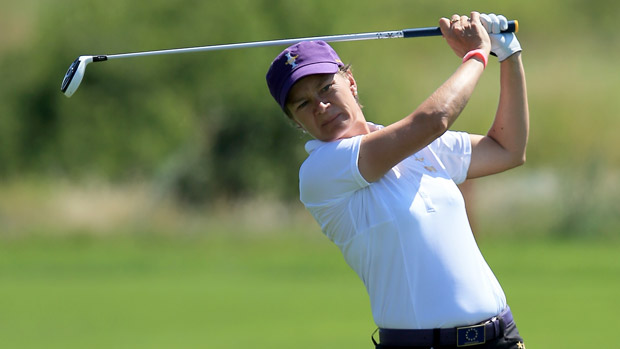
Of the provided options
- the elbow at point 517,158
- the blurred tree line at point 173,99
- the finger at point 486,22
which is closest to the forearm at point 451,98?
the finger at point 486,22

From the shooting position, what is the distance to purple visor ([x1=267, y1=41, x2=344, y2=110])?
140 inches

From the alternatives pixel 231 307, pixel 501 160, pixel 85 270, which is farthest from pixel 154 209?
pixel 501 160

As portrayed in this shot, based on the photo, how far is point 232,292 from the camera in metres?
14.5

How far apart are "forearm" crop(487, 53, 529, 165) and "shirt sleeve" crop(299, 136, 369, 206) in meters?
0.68

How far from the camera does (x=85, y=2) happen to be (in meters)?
27.6

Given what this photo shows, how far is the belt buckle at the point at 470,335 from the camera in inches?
132

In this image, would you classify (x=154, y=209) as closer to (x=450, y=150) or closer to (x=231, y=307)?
(x=231, y=307)

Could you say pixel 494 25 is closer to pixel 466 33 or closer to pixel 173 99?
pixel 466 33

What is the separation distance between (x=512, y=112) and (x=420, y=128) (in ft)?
2.27

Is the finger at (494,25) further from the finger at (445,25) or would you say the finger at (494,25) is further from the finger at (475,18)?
the finger at (445,25)

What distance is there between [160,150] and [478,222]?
9650 mm

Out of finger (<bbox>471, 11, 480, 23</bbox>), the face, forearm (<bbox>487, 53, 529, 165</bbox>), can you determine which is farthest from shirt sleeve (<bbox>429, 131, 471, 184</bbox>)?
finger (<bbox>471, 11, 480, 23</bbox>)

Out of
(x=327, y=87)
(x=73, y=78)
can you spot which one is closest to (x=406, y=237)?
(x=327, y=87)

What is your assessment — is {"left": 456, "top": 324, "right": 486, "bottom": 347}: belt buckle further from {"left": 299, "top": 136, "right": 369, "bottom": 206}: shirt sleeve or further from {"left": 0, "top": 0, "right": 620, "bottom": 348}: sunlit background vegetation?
{"left": 0, "top": 0, "right": 620, "bottom": 348}: sunlit background vegetation
